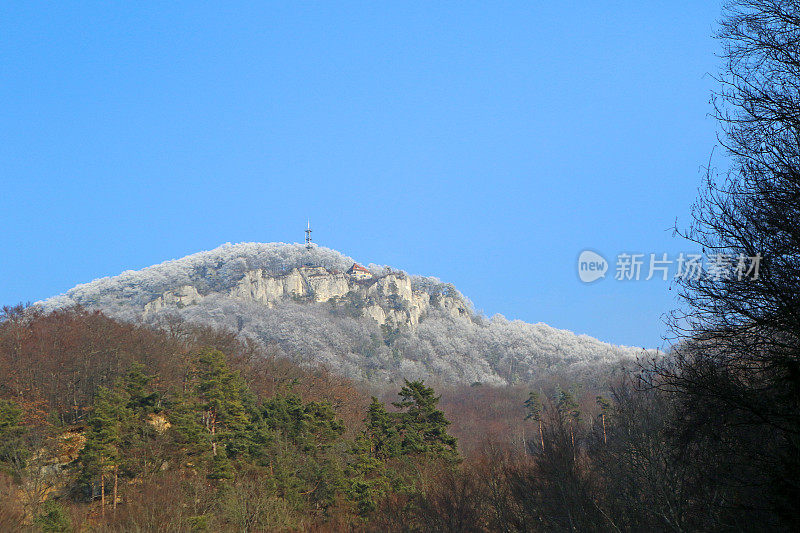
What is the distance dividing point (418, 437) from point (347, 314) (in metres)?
105

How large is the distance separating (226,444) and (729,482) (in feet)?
78.1

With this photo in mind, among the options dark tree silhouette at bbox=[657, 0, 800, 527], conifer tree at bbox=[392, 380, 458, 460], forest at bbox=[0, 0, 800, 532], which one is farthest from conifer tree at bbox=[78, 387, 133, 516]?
dark tree silhouette at bbox=[657, 0, 800, 527]

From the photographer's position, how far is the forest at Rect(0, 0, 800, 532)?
8094 millimetres

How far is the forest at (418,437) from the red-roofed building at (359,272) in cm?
9763

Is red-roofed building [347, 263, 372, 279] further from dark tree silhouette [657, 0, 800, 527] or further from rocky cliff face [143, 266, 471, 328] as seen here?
dark tree silhouette [657, 0, 800, 527]

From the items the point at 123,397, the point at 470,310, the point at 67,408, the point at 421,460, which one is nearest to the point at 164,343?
the point at 67,408

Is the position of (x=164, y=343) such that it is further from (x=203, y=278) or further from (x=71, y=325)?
(x=203, y=278)

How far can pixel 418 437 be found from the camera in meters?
30.4

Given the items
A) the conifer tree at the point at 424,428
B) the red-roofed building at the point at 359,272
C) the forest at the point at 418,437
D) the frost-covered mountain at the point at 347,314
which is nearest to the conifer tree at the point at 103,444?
the forest at the point at 418,437

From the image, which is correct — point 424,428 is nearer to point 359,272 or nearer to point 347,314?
point 347,314

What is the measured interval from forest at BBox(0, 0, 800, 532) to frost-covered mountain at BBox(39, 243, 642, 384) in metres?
59.1

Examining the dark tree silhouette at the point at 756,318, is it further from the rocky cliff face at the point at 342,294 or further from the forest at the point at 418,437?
the rocky cliff face at the point at 342,294

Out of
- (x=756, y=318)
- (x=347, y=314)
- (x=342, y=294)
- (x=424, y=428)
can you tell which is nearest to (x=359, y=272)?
(x=342, y=294)

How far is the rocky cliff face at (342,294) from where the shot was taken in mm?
134000
